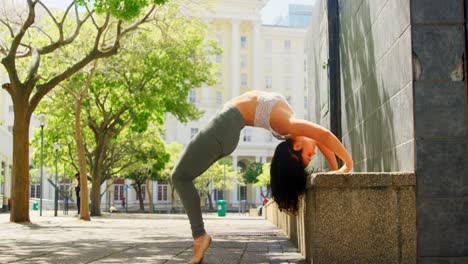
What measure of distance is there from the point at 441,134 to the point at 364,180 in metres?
0.53

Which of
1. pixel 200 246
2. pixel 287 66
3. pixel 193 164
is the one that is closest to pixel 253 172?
pixel 287 66

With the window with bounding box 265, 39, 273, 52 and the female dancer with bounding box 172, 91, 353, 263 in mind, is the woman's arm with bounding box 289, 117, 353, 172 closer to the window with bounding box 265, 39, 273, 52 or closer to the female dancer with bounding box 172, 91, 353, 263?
the female dancer with bounding box 172, 91, 353, 263

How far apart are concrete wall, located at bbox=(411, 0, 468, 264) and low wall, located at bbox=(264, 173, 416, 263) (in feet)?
0.29

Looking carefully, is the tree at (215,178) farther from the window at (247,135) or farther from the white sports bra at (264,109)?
the white sports bra at (264,109)

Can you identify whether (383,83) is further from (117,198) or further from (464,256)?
(117,198)

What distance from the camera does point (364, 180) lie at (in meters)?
4.08

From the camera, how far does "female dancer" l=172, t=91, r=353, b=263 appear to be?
14.4 ft

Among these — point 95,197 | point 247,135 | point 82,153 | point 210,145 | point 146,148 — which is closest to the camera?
point 210,145

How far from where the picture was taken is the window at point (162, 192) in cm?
8188

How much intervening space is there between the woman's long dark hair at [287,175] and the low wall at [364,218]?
36cm

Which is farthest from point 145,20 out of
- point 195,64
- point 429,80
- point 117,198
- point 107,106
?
point 117,198

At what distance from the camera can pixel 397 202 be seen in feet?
13.3

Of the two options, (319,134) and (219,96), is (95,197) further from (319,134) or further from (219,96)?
(219,96)

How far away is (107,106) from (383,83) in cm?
2442
